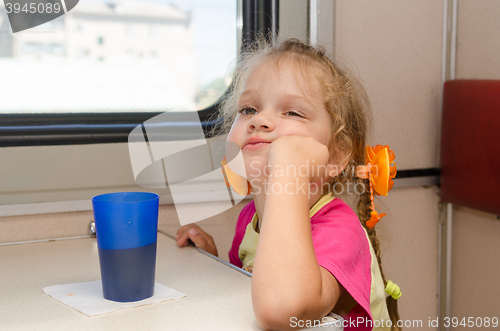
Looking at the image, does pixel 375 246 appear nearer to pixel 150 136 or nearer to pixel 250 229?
pixel 250 229

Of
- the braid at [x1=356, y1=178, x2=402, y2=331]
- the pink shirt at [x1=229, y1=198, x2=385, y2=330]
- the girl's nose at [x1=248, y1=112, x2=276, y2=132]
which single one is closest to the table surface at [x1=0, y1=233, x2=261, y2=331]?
the pink shirt at [x1=229, y1=198, x2=385, y2=330]

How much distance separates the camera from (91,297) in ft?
2.31

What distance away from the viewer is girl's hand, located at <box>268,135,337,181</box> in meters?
0.78

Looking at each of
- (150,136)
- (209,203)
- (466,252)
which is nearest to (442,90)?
(466,252)

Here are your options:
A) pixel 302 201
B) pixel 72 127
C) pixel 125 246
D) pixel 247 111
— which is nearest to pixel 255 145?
pixel 247 111

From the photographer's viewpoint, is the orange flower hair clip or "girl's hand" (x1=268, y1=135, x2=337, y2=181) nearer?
"girl's hand" (x1=268, y1=135, x2=337, y2=181)

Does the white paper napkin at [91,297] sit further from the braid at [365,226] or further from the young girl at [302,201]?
the braid at [365,226]

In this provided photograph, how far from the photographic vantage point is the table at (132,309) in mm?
607

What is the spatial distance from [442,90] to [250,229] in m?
1.04

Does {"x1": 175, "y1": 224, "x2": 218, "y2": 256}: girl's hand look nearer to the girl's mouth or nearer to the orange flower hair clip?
the girl's mouth

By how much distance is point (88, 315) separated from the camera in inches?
24.7

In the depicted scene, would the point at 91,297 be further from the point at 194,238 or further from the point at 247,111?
the point at 247,111

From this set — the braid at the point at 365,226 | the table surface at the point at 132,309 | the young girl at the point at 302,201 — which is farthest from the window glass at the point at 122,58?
the braid at the point at 365,226

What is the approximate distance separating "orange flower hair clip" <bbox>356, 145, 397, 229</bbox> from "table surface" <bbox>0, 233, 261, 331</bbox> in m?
0.38
